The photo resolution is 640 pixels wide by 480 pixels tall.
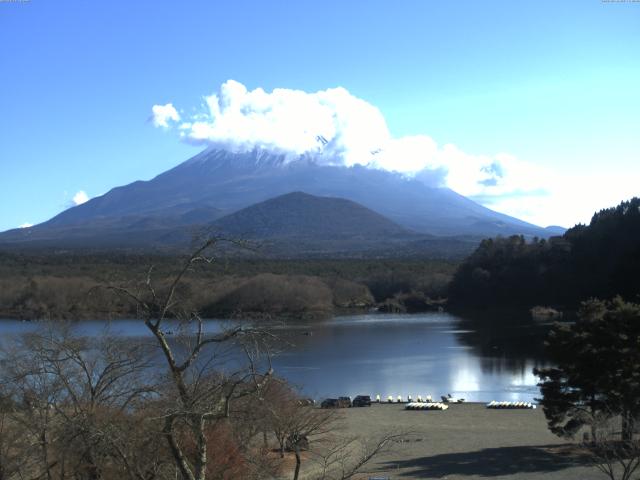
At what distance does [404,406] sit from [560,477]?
29.4 feet

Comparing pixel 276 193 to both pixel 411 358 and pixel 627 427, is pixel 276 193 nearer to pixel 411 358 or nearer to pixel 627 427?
pixel 411 358

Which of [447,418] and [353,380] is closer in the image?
[447,418]

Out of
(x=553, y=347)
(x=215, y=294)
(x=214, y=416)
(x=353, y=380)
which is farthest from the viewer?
(x=215, y=294)

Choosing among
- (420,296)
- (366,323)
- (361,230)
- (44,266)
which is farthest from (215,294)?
(361,230)

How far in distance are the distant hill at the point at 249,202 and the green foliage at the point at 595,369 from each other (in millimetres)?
88806

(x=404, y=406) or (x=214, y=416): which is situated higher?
(x=214, y=416)

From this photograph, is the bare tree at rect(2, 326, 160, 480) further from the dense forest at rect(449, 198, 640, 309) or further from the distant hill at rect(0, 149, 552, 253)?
the distant hill at rect(0, 149, 552, 253)

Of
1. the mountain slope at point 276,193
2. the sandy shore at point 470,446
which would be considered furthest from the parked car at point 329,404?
the mountain slope at point 276,193

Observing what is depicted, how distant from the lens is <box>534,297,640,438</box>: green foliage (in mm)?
12047

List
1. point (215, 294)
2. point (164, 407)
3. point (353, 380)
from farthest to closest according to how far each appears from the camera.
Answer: point (215, 294)
point (353, 380)
point (164, 407)

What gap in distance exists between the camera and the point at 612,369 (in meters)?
12.3

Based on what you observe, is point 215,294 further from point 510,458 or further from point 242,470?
point 242,470

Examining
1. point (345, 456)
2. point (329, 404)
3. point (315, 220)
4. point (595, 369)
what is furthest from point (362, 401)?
point (315, 220)

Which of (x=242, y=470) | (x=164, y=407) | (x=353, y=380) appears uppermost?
(x=164, y=407)
